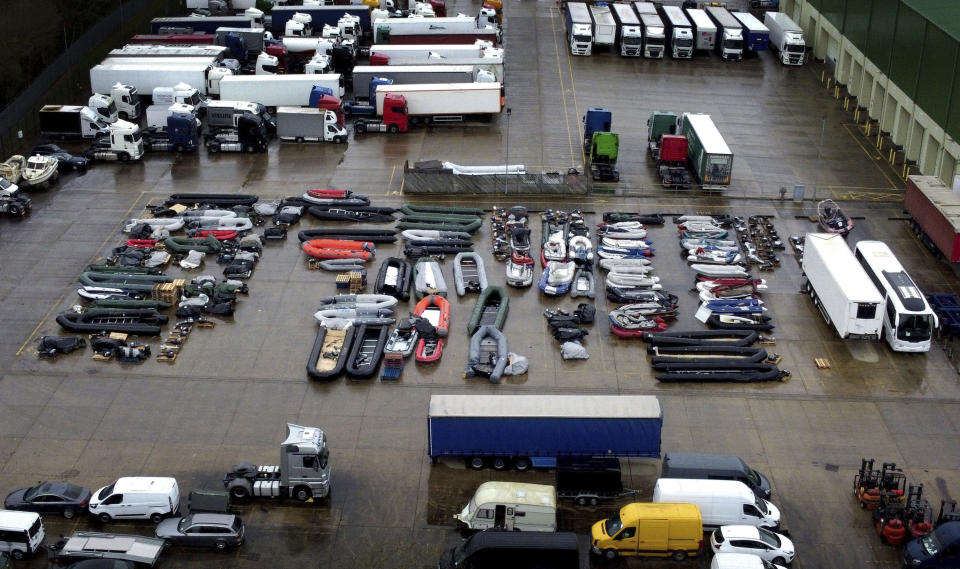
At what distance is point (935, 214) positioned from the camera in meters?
51.1

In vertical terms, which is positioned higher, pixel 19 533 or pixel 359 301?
pixel 19 533

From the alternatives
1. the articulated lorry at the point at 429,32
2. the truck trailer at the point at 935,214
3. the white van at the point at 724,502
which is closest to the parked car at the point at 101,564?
the white van at the point at 724,502

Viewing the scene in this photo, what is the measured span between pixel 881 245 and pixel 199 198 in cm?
3278

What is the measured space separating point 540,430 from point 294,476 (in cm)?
779

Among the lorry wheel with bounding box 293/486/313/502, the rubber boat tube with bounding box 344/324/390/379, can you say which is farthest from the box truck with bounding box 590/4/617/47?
the lorry wheel with bounding box 293/486/313/502

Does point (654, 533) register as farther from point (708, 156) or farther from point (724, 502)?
point (708, 156)

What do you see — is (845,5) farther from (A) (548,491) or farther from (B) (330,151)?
(A) (548,491)

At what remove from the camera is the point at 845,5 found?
77.1 metres

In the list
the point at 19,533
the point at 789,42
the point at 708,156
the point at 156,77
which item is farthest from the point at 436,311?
the point at 789,42

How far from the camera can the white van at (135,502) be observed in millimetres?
32688

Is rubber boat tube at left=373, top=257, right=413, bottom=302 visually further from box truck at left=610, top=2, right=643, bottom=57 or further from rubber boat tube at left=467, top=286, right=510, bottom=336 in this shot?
box truck at left=610, top=2, right=643, bottom=57

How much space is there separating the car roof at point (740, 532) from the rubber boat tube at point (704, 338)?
39.7 ft

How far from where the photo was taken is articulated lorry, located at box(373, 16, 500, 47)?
82.1m

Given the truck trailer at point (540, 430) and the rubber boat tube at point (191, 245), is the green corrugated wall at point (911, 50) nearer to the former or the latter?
the truck trailer at point (540, 430)
